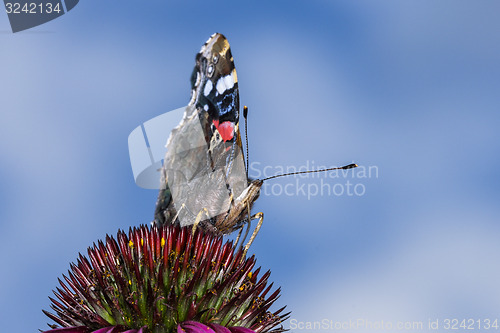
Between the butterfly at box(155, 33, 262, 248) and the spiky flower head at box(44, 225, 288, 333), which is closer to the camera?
the spiky flower head at box(44, 225, 288, 333)

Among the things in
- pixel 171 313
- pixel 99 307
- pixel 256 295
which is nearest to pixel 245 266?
pixel 256 295

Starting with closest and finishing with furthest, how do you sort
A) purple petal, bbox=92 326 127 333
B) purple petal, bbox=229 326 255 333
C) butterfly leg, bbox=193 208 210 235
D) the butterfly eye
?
purple petal, bbox=92 326 127 333, purple petal, bbox=229 326 255 333, butterfly leg, bbox=193 208 210 235, the butterfly eye

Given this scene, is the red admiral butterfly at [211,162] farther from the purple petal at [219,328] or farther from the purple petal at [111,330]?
the purple petal at [111,330]

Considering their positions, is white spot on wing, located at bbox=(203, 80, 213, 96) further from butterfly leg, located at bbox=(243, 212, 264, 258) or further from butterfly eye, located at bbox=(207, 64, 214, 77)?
butterfly leg, located at bbox=(243, 212, 264, 258)

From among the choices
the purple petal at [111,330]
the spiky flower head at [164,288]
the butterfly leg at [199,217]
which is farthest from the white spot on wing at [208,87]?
the purple petal at [111,330]

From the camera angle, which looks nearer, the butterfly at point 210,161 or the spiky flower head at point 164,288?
the spiky flower head at point 164,288

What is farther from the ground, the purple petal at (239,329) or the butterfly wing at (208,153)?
the butterfly wing at (208,153)

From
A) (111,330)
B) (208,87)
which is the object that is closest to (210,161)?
(208,87)

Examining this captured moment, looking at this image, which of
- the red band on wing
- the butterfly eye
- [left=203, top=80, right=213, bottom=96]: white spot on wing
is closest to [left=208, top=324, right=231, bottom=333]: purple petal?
the red band on wing
